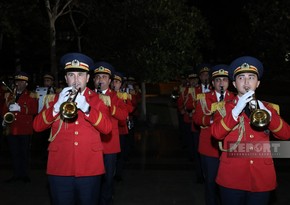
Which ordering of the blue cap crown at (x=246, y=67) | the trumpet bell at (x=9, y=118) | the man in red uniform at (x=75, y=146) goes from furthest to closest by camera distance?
1. the trumpet bell at (x=9, y=118)
2. the man in red uniform at (x=75, y=146)
3. the blue cap crown at (x=246, y=67)

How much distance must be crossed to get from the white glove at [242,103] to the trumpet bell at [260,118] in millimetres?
118

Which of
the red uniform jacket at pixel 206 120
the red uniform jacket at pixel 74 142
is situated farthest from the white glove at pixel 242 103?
the red uniform jacket at pixel 206 120

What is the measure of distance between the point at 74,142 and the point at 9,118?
427cm

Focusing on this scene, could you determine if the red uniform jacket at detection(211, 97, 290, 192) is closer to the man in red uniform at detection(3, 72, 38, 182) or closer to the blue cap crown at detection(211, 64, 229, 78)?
the blue cap crown at detection(211, 64, 229, 78)

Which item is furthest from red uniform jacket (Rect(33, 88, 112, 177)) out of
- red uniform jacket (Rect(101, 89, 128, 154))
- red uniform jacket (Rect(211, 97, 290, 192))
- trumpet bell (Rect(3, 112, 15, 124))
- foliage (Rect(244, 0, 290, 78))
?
foliage (Rect(244, 0, 290, 78))

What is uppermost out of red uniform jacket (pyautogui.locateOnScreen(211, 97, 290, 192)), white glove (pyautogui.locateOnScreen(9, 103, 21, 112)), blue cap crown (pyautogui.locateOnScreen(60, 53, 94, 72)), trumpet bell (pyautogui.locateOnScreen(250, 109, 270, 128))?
blue cap crown (pyautogui.locateOnScreen(60, 53, 94, 72))

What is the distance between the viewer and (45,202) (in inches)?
293

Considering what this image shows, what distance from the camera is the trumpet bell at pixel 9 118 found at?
27.5ft

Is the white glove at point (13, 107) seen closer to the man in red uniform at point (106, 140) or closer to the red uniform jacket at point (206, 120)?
the man in red uniform at point (106, 140)

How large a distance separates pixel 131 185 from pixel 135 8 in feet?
40.3

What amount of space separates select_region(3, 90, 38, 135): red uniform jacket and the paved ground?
103cm

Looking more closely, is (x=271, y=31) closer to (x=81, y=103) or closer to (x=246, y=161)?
(x=246, y=161)

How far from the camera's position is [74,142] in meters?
4.54

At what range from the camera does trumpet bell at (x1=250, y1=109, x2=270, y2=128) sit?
3979 mm
